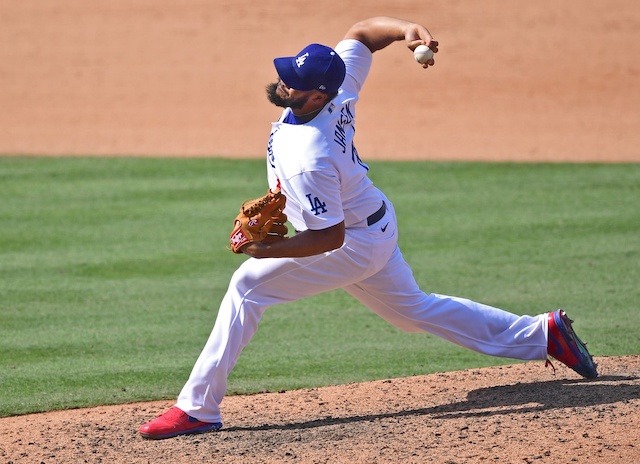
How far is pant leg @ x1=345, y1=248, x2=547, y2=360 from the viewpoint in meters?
4.68

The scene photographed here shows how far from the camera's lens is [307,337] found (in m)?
6.31

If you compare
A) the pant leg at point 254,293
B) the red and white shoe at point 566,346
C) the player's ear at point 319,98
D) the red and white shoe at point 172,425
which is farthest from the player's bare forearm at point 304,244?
the red and white shoe at point 566,346

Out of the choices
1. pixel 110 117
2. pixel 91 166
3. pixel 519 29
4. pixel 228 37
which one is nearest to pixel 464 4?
pixel 519 29

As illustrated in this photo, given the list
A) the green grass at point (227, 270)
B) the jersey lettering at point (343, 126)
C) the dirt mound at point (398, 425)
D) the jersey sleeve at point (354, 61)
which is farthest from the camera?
the green grass at point (227, 270)

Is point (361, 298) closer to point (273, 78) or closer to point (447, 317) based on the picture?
point (447, 317)

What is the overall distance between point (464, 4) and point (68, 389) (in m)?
17.2

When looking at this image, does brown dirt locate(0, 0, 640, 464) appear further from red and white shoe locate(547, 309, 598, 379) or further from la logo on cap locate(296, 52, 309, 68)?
la logo on cap locate(296, 52, 309, 68)

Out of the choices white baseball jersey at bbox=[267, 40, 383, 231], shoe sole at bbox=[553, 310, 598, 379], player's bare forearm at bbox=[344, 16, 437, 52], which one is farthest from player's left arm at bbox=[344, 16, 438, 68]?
shoe sole at bbox=[553, 310, 598, 379]

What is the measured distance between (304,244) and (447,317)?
98cm

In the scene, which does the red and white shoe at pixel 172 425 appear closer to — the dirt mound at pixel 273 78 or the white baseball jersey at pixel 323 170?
the white baseball jersey at pixel 323 170

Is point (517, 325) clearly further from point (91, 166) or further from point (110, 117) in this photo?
point (110, 117)

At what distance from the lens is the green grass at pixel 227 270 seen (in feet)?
19.0

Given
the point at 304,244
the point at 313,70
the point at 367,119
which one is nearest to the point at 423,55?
the point at 313,70

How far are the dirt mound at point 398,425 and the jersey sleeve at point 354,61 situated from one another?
4.98 ft
